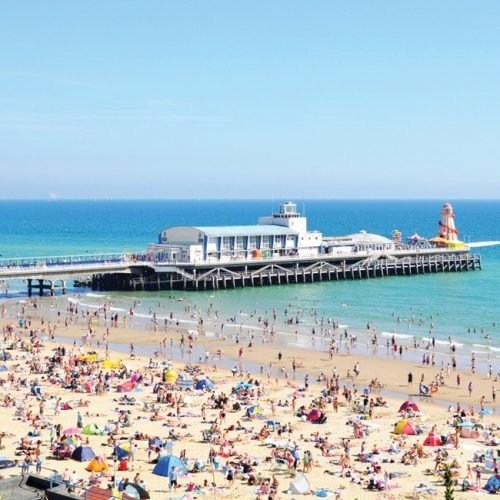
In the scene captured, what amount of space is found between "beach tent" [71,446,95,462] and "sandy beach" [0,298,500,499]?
198 mm

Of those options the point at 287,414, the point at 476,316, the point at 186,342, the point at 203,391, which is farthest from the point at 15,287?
the point at 287,414

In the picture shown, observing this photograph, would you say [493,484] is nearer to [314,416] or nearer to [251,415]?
[314,416]

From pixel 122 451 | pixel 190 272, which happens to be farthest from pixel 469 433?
pixel 190 272

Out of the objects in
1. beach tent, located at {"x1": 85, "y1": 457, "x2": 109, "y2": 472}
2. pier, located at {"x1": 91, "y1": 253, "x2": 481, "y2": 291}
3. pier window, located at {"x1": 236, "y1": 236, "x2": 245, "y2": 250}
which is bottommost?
beach tent, located at {"x1": 85, "y1": 457, "x2": 109, "y2": 472}

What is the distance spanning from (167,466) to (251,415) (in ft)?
25.3

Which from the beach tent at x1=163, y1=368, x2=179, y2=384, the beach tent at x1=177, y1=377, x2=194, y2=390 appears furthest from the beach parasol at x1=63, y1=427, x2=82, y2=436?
the beach tent at x1=163, y1=368, x2=179, y2=384

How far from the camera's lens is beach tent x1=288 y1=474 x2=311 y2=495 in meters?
26.0

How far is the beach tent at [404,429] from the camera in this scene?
32.6 m

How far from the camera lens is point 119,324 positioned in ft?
197

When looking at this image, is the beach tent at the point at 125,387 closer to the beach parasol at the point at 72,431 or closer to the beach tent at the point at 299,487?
the beach parasol at the point at 72,431

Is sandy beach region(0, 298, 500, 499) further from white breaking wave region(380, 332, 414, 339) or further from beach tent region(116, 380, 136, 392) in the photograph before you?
white breaking wave region(380, 332, 414, 339)

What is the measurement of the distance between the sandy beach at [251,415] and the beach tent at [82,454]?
198 millimetres

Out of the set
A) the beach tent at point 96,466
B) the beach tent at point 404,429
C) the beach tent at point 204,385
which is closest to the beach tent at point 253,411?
the beach tent at point 204,385

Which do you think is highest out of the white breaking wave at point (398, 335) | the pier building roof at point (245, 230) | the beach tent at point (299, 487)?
the pier building roof at point (245, 230)
